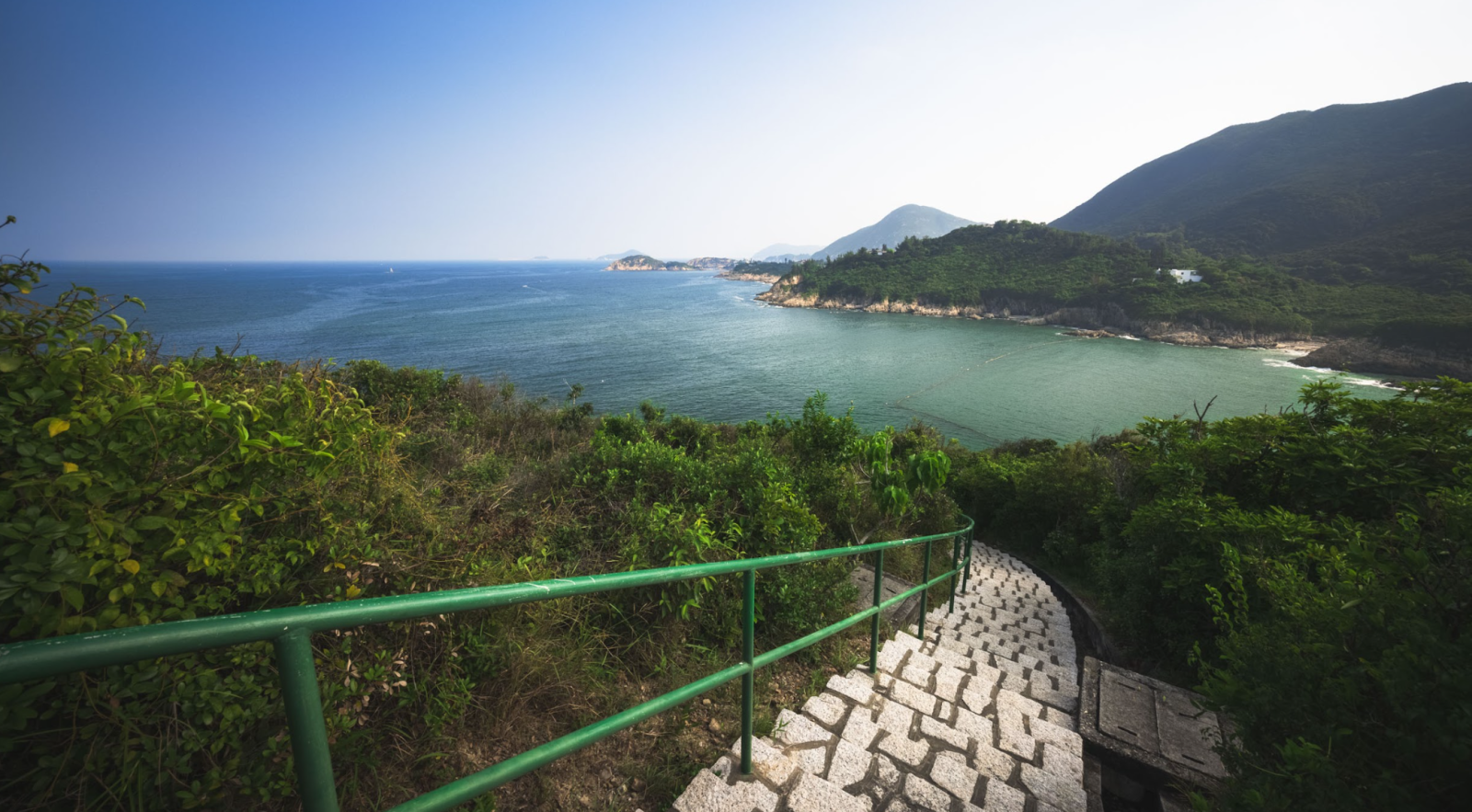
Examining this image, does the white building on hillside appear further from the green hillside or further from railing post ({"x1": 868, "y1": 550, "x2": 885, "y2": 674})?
railing post ({"x1": 868, "y1": 550, "x2": 885, "y2": 674})

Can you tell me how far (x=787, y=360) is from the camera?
4997cm

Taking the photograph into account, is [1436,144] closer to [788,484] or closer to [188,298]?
[788,484]

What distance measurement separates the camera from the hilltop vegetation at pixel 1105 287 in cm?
5534

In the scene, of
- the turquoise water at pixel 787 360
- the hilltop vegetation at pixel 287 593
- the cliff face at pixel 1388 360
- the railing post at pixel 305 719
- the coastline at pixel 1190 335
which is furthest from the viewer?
the coastline at pixel 1190 335

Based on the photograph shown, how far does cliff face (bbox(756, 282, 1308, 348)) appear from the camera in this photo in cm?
5838

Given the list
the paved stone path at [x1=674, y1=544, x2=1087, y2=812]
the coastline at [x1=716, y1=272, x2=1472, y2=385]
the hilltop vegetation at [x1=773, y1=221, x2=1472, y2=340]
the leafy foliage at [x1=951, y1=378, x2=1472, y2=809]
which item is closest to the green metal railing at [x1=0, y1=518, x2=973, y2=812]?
the paved stone path at [x1=674, y1=544, x2=1087, y2=812]

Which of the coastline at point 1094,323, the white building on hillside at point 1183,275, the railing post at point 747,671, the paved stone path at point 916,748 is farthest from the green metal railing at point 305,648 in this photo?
the white building on hillside at point 1183,275

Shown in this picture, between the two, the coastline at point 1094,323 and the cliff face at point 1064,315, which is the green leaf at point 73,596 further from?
the cliff face at point 1064,315

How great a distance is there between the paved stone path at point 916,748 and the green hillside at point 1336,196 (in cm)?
9022

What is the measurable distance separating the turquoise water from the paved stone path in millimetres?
28391

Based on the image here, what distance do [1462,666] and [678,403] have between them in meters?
32.9

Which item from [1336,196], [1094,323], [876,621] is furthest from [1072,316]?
[876,621]

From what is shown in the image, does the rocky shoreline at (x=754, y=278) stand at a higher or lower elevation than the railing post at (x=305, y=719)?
higher

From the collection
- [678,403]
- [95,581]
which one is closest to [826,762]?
[95,581]
